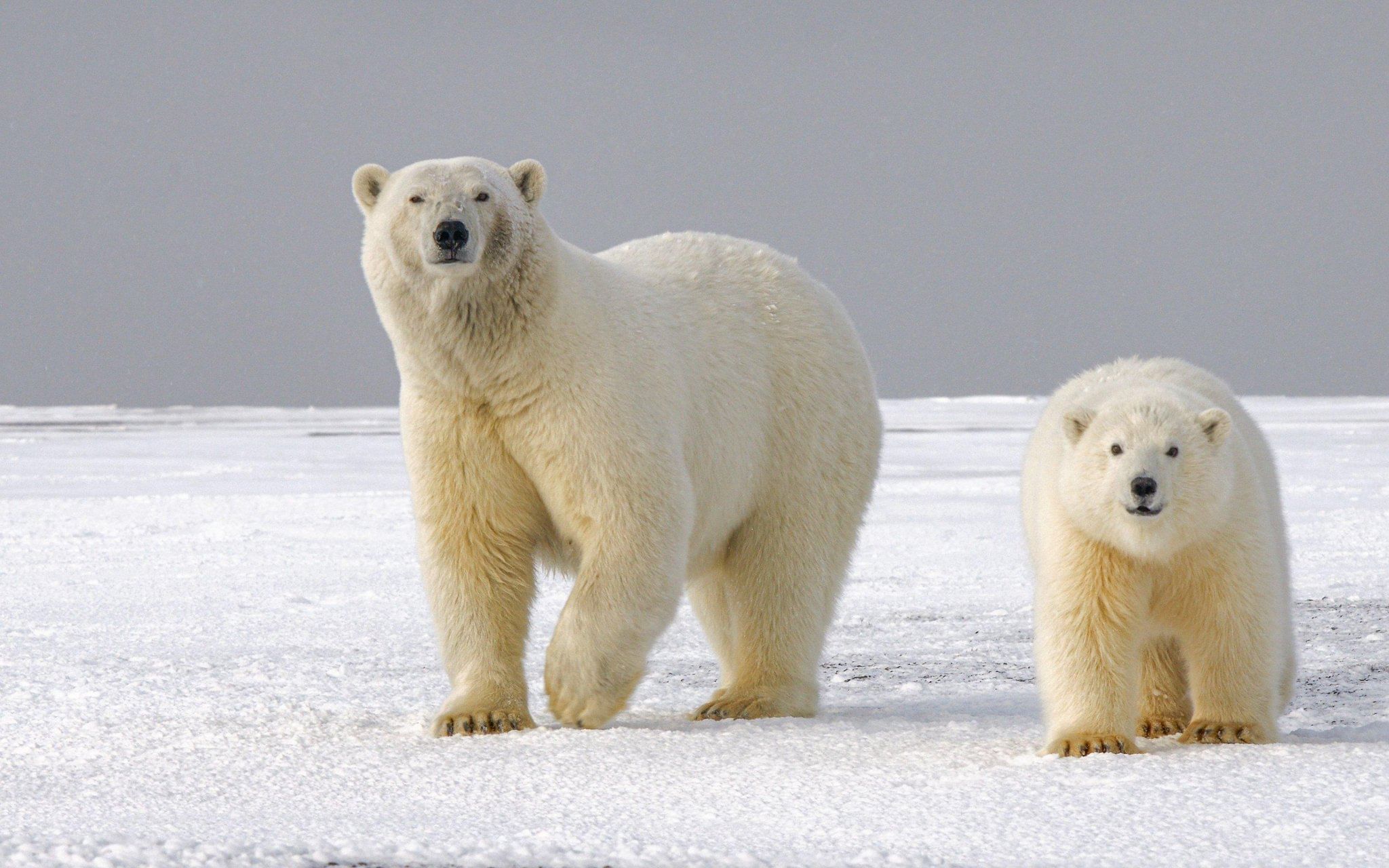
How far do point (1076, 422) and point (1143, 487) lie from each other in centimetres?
35

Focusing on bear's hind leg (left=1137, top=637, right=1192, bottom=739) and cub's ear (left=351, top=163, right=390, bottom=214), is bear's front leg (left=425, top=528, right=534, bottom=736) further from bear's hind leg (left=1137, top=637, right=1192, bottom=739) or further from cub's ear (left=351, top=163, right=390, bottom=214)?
bear's hind leg (left=1137, top=637, right=1192, bottom=739)

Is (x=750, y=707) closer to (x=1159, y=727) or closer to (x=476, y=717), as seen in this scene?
(x=476, y=717)

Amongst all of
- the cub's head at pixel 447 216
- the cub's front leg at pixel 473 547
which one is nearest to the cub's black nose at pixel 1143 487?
the cub's front leg at pixel 473 547

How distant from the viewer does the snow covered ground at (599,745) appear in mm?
2947

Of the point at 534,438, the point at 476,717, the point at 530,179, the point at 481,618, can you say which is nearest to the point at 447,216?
the point at 530,179

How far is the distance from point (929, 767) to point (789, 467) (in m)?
1.64

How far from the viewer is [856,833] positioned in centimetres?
303

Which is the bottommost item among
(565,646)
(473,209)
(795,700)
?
(795,700)

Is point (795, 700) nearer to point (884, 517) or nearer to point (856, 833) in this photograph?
point (856, 833)

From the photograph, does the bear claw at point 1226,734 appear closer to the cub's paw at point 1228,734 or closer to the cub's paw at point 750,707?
the cub's paw at point 1228,734

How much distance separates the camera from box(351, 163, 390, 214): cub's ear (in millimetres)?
4520

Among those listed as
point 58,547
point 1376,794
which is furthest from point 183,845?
point 58,547

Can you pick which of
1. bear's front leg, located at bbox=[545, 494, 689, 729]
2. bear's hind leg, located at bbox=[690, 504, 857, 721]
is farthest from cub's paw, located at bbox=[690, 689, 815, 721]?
bear's front leg, located at bbox=[545, 494, 689, 729]

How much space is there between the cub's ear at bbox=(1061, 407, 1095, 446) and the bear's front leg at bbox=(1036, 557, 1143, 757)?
359 mm
